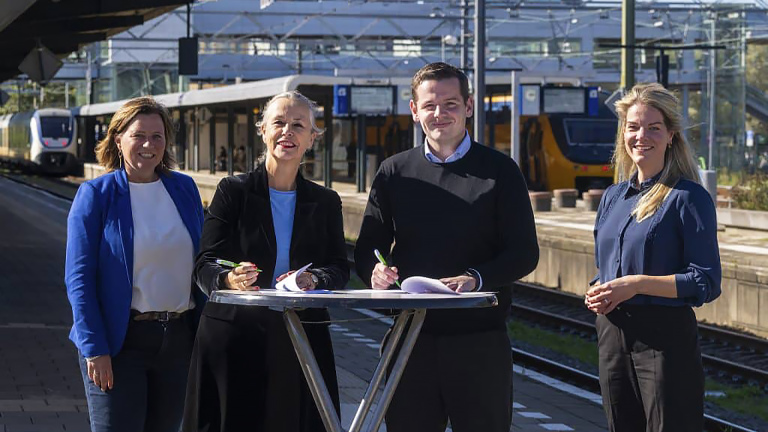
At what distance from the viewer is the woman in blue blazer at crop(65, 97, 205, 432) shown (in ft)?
16.4

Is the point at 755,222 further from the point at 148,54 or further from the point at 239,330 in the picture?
the point at 148,54

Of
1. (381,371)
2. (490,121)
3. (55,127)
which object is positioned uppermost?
(55,127)

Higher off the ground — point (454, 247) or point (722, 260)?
point (454, 247)

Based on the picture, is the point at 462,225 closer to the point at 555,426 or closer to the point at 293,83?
the point at 555,426

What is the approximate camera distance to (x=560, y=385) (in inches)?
463

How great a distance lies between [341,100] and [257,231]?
97.0 feet

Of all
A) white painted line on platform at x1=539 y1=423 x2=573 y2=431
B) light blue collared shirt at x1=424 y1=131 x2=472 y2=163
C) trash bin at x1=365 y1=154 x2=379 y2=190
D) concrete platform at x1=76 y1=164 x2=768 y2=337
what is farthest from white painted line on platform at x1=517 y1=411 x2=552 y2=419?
trash bin at x1=365 y1=154 x2=379 y2=190

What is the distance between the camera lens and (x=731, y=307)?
51.9ft

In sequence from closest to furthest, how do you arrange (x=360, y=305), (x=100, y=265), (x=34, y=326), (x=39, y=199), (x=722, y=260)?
1. (x=360, y=305)
2. (x=100, y=265)
3. (x=34, y=326)
4. (x=722, y=260)
5. (x=39, y=199)

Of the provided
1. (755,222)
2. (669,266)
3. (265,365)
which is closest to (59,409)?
(265,365)

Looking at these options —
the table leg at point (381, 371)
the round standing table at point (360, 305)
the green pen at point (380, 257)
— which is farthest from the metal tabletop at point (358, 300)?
the green pen at point (380, 257)

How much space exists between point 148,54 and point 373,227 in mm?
63321

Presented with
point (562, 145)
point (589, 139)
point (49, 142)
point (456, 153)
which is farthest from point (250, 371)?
point (49, 142)

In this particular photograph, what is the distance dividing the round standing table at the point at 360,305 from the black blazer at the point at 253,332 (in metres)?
0.15
